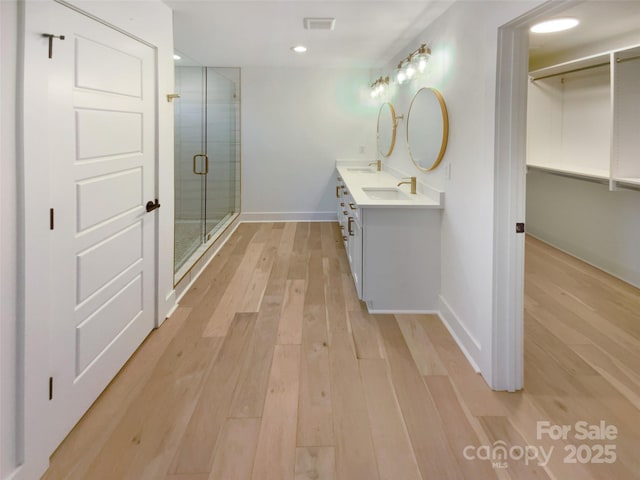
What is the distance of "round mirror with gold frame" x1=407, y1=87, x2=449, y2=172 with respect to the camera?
11.1 feet

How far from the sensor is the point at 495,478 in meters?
1.75

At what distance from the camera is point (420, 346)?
2.97m

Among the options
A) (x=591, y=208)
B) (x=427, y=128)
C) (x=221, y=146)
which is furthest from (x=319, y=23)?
(x=591, y=208)

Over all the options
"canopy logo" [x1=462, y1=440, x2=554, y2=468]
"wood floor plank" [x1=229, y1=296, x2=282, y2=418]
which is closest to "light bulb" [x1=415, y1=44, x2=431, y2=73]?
"wood floor plank" [x1=229, y1=296, x2=282, y2=418]

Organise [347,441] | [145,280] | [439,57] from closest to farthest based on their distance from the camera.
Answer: [347,441] → [145,280] → [439,57]

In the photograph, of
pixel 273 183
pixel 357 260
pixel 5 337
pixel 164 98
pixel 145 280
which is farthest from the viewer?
pixel 273 183

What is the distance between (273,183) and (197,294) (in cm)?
333

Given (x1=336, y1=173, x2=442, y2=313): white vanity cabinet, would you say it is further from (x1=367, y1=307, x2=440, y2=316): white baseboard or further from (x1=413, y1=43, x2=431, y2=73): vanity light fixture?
(x1=413, y1=43, x2=431, y2=73): vanity light fixture

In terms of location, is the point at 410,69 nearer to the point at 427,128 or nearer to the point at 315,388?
the point at 427,128

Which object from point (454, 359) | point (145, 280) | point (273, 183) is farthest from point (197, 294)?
point (273, 183)

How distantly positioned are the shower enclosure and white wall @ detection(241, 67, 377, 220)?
0.23 meters

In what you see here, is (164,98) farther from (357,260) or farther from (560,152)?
(560,152)

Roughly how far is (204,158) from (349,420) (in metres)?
3.96

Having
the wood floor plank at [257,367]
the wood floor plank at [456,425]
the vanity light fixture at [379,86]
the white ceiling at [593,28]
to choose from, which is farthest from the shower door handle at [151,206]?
the vanity light fixture at [379,86]
